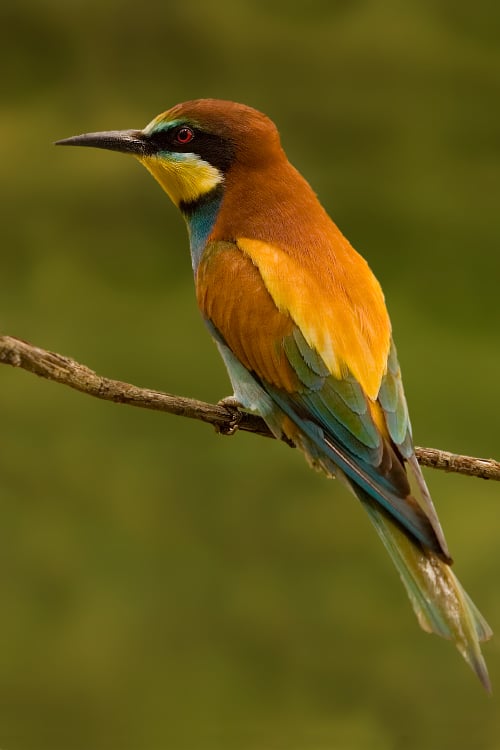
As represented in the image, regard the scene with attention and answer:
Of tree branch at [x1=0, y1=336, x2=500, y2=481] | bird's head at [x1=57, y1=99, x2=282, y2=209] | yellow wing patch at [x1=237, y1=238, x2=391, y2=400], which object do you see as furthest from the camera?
bird's head at [x1=57, y1=99, x2=282, y2=209]

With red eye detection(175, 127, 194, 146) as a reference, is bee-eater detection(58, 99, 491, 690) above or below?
below

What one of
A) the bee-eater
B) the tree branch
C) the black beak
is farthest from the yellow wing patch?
the black beak

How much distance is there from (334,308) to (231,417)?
0.72 feet

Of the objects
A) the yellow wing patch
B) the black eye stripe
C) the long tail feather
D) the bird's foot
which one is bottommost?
the long tail feather

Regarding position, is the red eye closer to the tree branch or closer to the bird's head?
the bird's head

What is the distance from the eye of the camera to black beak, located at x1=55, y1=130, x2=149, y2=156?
159 centimetres

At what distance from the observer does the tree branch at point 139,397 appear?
1.21 m

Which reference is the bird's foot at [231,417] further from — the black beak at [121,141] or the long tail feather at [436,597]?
the black beak at [121,141]

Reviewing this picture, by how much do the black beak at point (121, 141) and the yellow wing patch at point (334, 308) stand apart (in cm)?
26

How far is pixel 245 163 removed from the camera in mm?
1586

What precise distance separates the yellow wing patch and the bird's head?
0.17 metres

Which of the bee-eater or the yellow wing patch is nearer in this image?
the bee-eater

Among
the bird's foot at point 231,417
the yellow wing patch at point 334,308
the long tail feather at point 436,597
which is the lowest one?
the long tail feather at point 436,597

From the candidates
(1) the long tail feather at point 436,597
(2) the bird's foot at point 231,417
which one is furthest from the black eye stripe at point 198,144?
(1) the long tail feather at point 436,597
